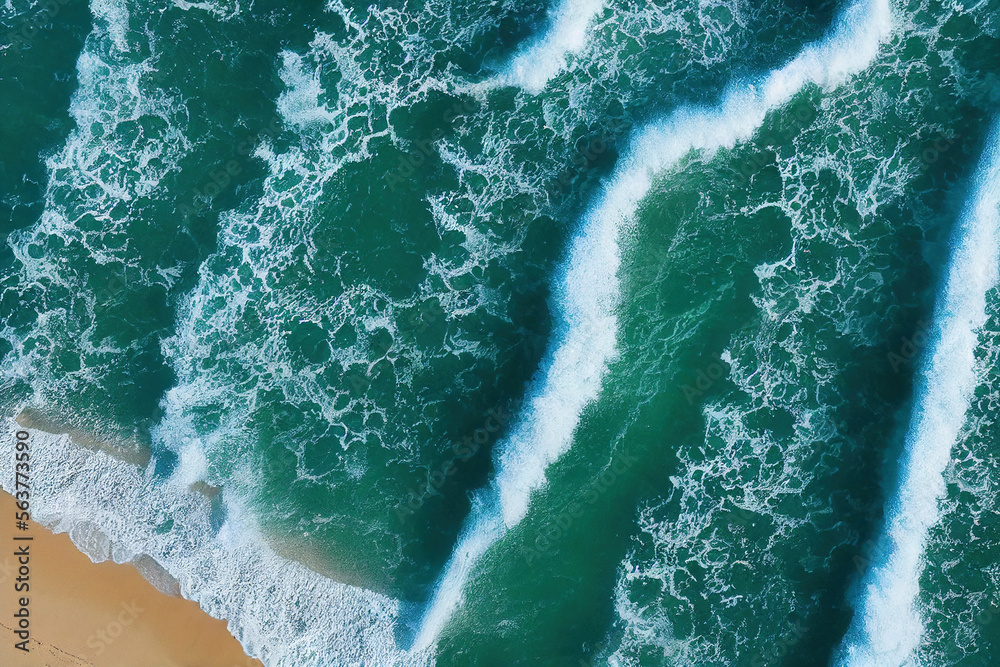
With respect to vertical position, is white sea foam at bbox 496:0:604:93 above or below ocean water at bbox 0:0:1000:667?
above

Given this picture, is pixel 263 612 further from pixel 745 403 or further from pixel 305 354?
pixel 745 403

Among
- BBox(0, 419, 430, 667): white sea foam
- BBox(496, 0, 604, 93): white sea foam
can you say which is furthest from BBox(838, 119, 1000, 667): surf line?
BBox(0, 419, 430, 667): white sea foam

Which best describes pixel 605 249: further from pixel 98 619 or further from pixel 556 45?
pixel 98 619

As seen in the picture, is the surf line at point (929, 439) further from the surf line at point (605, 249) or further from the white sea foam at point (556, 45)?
the white sea foam at point (556, 45)

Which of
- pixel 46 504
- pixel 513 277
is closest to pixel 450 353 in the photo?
pixel 513 277

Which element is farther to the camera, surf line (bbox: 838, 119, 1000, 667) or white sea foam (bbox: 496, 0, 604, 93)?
white sea foam (bbox: 496, 0, 604, 93)

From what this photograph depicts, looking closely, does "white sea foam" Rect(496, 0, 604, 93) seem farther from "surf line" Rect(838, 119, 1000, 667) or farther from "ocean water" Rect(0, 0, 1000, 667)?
"surf line" Rect(838, 119, 1000, 667)
